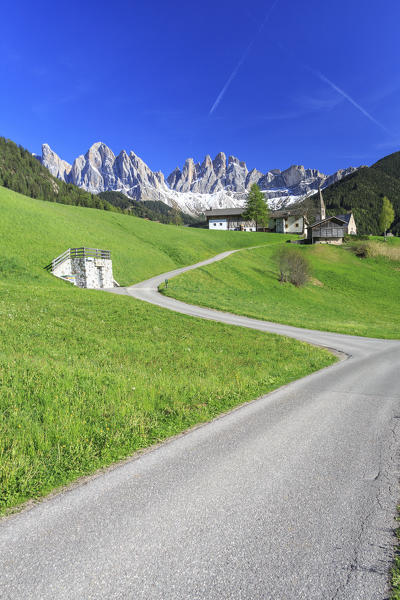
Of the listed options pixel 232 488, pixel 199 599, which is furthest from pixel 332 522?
pixel 199 599

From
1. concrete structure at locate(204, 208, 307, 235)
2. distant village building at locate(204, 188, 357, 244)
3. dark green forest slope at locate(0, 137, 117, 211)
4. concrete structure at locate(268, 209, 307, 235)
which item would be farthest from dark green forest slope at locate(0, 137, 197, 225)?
concrete structure at locate(268, 209, 307, 235)

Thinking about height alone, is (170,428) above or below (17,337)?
below

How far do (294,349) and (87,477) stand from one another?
13.5 meters

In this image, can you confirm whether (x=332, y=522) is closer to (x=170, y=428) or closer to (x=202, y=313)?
(x=170, y=428)

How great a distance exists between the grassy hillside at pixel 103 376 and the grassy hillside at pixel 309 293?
13194 mm

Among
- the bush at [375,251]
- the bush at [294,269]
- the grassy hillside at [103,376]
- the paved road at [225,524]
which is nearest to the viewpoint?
the paved road at [225,524]

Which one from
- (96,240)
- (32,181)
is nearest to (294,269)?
(96,240)

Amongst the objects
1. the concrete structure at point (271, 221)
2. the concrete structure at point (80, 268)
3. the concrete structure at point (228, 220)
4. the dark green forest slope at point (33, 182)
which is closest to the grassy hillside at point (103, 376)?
the concrete structure at point (80, 268)

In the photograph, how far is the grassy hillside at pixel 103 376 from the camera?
5.77 meters

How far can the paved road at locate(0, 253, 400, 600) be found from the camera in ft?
10.3

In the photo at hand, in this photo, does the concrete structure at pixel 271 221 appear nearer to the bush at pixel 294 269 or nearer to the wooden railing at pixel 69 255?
the bush at pixel 294 269

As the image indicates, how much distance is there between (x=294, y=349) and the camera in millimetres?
16547

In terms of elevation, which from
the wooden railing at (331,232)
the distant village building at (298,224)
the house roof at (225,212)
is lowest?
the wooden railing at (331,232)

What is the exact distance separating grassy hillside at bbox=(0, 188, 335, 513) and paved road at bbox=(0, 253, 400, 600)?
2.78ft
